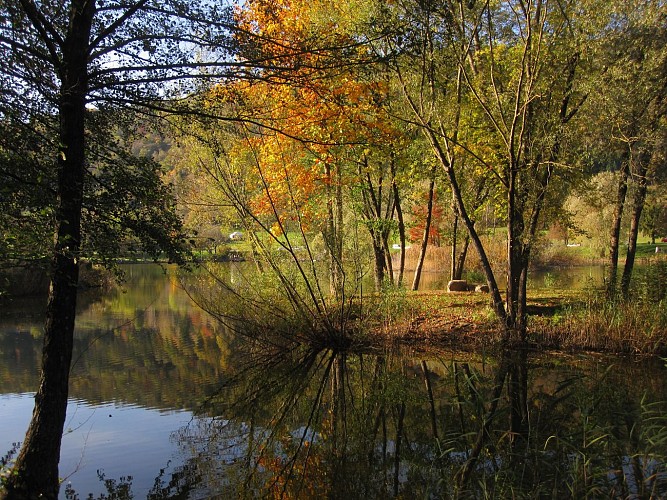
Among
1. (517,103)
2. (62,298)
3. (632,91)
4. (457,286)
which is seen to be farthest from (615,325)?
(62,298)

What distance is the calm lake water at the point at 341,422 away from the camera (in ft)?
18.5

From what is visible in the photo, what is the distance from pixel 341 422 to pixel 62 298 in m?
4.53

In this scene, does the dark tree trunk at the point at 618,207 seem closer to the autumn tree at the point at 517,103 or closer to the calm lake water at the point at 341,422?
the autumn tree at the point at 517,103

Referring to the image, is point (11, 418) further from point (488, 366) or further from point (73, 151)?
point (488, 366)

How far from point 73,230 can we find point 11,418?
197 inches

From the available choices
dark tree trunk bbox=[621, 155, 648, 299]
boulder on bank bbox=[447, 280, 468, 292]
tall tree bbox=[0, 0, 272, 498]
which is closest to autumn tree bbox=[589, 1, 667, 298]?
dark tree trunk bbox=[621, 155, 648, 299]

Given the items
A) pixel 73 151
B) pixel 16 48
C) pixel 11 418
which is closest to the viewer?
pixel 16 48

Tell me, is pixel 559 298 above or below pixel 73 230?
below

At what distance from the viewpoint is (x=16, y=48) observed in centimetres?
534

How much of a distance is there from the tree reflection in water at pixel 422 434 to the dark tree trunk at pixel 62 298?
1297mm

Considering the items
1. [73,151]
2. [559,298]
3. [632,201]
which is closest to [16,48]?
[73,151]

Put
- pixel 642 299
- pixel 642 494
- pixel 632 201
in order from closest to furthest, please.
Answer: pixel 642 494
pixel 642 299
pixel 632 201

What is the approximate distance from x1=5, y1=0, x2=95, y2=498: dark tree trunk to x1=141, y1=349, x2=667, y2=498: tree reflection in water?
130 centimetres

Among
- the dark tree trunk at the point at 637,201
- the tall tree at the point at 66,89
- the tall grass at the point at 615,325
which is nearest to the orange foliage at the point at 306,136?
the tall tree at the point at 66,89
